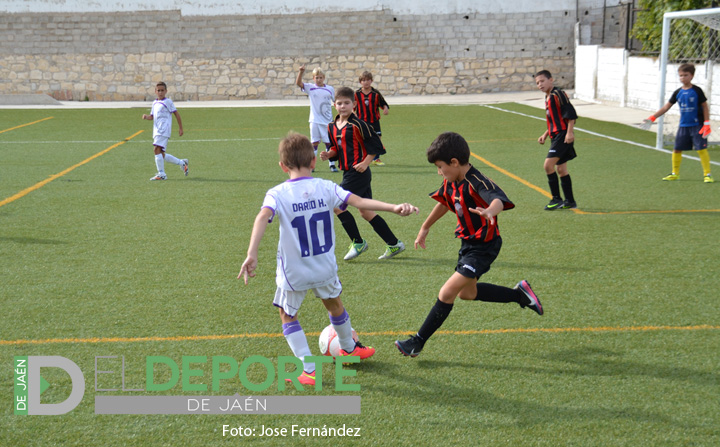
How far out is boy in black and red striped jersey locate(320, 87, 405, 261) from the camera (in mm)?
6859

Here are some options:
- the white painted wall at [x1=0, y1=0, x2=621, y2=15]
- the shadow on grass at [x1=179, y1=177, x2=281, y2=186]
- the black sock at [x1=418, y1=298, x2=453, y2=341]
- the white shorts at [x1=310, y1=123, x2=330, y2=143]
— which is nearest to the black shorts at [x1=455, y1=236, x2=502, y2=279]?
the black sock at [x1=418, y1=298, x2=453, y2=341]

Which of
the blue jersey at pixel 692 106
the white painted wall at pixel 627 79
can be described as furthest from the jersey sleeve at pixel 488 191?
the white painted wall at pixel 627 79

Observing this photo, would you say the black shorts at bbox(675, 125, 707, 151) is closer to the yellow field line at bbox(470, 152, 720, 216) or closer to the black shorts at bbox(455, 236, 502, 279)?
the yellow field line at bbox(470, 152, 720, 216)

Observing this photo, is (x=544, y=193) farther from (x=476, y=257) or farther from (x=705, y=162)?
(x=476, y=257)

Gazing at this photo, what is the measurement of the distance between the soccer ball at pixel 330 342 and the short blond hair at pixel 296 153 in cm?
115

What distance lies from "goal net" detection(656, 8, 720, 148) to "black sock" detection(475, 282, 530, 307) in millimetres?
9898

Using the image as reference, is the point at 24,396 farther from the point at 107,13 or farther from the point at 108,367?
the point at 107,13

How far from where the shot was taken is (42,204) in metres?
9.68

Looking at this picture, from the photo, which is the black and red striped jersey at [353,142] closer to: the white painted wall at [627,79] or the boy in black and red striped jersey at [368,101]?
the boy in black and red striped jersey at [368,101]

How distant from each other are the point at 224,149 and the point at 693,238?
10.8 meters

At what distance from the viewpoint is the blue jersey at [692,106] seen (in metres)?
10.6

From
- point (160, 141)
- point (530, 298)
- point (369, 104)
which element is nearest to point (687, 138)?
point (369, 104)

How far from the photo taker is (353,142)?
23.1ft

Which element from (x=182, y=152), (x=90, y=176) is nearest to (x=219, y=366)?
(x=90, y=176)
